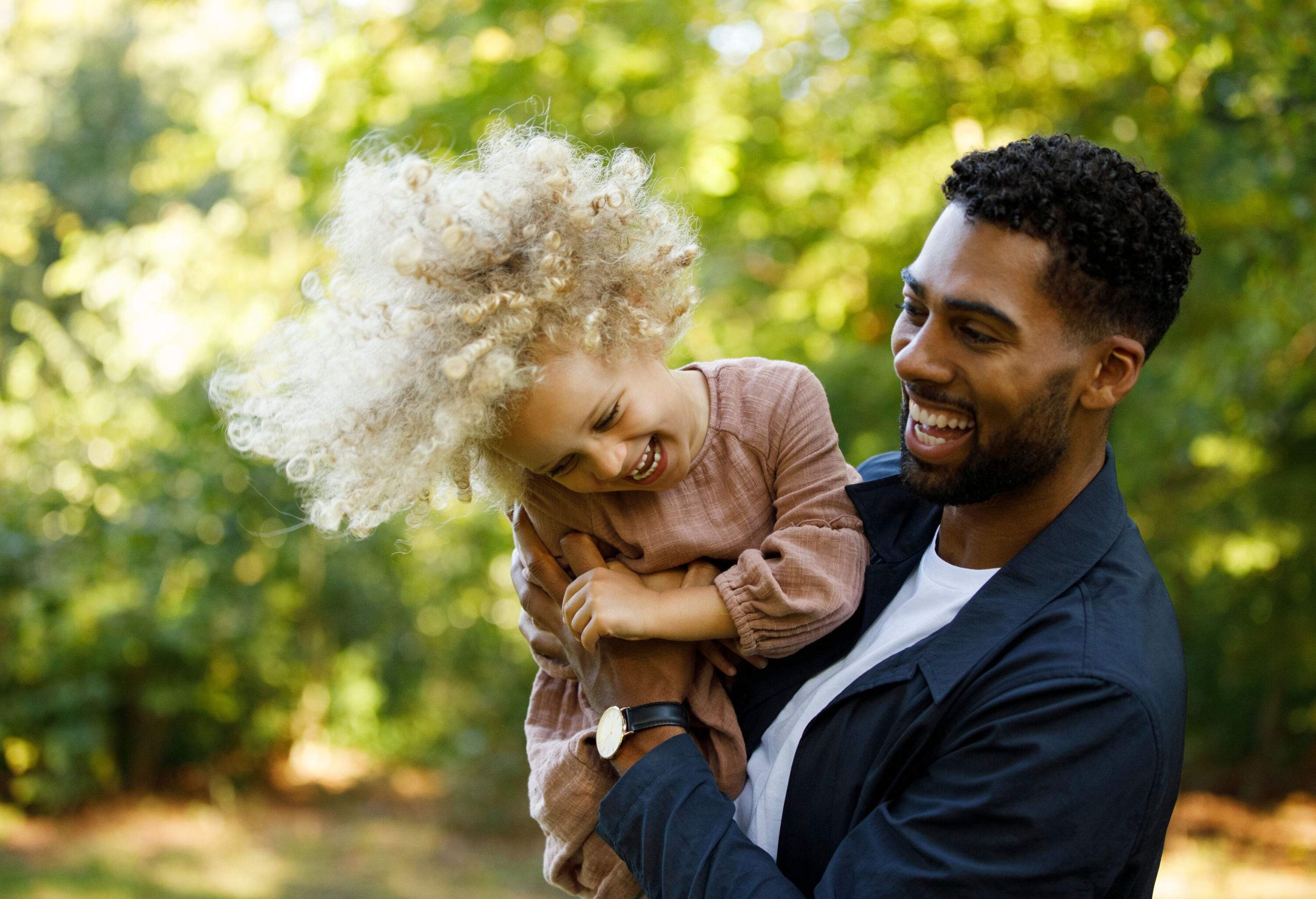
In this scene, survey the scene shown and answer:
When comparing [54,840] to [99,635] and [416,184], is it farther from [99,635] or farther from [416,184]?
[416,184]

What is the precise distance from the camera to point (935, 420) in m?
2.05

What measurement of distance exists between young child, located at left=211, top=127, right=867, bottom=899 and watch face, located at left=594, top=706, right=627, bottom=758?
4.1 inches


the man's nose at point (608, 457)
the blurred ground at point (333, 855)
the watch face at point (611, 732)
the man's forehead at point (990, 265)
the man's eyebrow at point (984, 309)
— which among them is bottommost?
the blurred ground at point (333, 855)

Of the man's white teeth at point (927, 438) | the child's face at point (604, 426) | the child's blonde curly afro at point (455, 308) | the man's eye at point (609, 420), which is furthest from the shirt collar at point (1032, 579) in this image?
the child's blonde curly afro at point (455, 308)

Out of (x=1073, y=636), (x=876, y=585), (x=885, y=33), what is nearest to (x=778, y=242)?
(x=885, y=33)

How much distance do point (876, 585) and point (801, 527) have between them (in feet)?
0.67

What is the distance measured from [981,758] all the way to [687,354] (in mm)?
2753

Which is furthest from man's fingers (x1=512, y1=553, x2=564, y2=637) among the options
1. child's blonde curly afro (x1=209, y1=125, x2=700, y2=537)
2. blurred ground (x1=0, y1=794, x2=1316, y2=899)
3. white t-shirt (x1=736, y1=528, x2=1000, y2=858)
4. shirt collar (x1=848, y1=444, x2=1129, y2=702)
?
blurred ground (x1=0, y1=794, x2=1316, y2=899)

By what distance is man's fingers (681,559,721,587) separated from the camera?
7.21 feet

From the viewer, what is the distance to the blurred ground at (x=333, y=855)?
21.9 feet

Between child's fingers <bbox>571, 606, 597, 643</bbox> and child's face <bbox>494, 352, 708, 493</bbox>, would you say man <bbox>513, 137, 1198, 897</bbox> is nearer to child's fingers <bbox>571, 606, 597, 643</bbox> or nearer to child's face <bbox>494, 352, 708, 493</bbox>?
child's fingers <bbox>571, 606, 597, 643</bbox>

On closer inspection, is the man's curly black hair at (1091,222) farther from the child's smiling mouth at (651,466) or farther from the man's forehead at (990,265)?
the child's smiling mouth at (651,466)

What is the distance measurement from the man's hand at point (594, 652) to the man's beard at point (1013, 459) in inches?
18.5

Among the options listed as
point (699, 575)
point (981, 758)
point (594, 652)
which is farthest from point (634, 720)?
point (981, 758)
